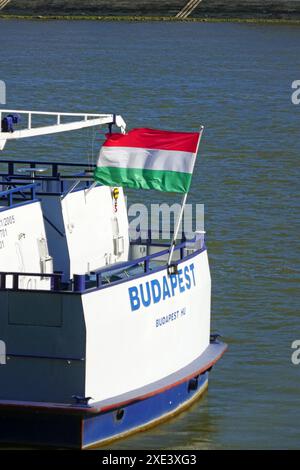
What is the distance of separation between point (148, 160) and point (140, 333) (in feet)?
6.26

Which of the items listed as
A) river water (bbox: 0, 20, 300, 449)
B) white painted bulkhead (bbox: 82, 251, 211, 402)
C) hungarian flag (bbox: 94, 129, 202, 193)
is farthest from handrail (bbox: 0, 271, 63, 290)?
river water (bbox: 0, 20, 300, 449)

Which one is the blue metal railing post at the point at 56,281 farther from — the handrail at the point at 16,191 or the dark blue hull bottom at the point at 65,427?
the handrail at the point at 16,191

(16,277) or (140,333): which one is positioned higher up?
(16,277)

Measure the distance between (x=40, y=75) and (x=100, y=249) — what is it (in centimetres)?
4598

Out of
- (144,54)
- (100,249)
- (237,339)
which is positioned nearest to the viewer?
(100,249)

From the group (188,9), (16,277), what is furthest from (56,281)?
(188,9)

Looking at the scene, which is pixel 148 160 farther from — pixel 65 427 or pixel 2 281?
pixel 65 427

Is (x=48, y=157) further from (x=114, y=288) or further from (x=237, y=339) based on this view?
(x=114, y=288)

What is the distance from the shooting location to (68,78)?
63594 mm

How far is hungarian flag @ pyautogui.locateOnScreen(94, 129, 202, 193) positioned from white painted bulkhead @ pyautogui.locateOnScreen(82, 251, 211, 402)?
105 cm

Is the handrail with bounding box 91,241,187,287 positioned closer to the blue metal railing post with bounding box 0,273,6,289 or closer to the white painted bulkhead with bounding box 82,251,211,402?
the white painted bulkhead with bounding box 82,251,211,402

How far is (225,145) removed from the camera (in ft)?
140

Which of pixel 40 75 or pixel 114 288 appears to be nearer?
pixel 114 288
